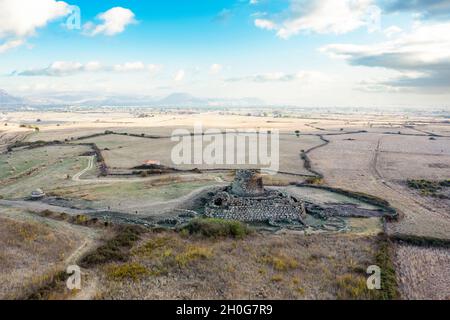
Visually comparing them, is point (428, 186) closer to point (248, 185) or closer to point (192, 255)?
point (248, 185)

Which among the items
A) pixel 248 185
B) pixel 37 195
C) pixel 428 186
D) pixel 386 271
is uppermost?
pixel 248 185

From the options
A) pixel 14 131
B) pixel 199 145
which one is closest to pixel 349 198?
pixel 199 145

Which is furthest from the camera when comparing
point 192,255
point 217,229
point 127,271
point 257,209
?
point 257,209

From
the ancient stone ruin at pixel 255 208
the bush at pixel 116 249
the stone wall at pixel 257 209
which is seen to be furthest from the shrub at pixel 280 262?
the stone wall at pixel 257 209

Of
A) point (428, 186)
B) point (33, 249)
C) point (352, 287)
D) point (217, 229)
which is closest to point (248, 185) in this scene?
point (217, 229)
